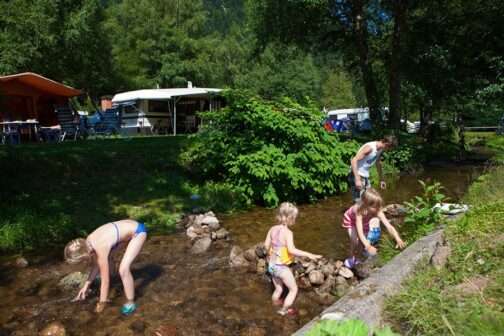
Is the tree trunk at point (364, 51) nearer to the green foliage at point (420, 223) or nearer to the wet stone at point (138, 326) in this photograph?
the green foliage at point (420, 223)

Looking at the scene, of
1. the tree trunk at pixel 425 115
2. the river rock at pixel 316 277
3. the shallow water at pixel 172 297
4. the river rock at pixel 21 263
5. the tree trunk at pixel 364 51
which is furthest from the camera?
the tree trunk at pixel 425 115

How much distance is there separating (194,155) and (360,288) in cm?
785

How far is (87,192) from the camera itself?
870 cm

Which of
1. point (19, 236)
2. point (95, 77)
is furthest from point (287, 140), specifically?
point (95, 77)

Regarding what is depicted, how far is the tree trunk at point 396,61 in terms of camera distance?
18.2 m

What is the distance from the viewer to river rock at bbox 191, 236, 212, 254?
671 centimetres

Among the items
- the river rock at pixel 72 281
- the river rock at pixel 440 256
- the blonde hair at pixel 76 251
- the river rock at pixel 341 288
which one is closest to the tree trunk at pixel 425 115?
the river rock at pixel 341 288

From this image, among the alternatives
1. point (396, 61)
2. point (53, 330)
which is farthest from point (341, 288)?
point (396, 61)

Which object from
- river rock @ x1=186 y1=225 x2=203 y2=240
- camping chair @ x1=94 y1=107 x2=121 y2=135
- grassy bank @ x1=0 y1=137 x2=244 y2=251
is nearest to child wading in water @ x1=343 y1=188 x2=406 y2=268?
river rock @ x1=186 y1=225 x2=203 y2=240

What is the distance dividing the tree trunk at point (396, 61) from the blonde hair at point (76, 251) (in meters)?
16.5

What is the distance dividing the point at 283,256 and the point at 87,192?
5.45 meters

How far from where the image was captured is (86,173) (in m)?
9.66

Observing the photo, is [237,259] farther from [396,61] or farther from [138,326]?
[396,61]

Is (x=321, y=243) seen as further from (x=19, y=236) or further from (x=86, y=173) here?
(x=86, y=173)
